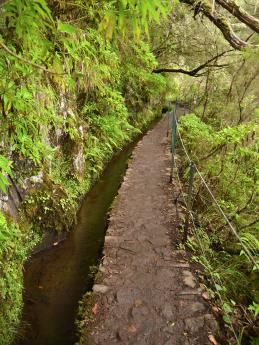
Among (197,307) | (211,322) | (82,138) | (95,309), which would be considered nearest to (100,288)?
(95,309)

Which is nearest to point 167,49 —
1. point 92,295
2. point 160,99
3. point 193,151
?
point 160,99

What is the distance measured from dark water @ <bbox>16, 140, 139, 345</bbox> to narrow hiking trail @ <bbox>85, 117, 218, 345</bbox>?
0.52m

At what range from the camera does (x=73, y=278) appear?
5070mm

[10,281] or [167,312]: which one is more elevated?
[10,281]

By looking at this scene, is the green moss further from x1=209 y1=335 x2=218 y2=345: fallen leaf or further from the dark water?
x1=209 y1=335 x2=218 y2=345: fallen leaf

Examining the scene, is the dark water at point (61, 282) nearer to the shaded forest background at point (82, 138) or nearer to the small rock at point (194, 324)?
the shaded forest background at point (82, 138)

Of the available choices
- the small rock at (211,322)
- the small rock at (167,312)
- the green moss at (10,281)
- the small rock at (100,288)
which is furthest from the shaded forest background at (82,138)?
the small rock at (100,288)

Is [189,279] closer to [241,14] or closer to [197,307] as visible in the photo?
[197,307]

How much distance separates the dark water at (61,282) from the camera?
4.06 m

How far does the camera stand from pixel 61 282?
16.2 feet

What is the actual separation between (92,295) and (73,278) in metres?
1.10

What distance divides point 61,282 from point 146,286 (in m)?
1.53

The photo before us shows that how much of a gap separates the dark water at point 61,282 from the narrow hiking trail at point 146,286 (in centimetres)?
52

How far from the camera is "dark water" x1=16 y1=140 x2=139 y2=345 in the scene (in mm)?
4062
